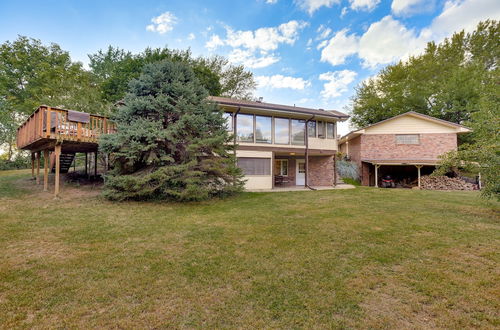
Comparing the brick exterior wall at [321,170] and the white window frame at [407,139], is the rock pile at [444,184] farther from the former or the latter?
the brick exterior wall at [321,170]

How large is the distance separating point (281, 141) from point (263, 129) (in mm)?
1369

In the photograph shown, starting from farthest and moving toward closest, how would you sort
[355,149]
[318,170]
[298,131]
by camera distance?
1. [355,149]
2. [318,170]
3. [298,131]

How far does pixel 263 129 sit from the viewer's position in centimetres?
1315

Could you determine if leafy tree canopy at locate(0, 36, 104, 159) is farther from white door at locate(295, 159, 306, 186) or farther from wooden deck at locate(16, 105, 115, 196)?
white door at locate(295, 159, 306, 186)

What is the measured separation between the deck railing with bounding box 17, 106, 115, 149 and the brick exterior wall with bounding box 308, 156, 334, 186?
40.3ft

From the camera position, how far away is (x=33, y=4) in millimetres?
11531

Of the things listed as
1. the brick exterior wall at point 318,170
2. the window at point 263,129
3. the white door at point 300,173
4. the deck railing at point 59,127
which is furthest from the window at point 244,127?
the deck railing at point 59,127

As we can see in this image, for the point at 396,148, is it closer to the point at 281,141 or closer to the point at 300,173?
the point at 300,173

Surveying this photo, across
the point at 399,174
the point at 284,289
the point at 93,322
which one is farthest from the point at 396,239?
the point at 399,174

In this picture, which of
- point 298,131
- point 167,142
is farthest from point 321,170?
point 167,142

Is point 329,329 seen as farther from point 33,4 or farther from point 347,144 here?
point 347,144

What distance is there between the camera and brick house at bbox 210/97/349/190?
1245 centimetres

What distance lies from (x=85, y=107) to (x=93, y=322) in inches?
766

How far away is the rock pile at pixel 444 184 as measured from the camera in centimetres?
1498
